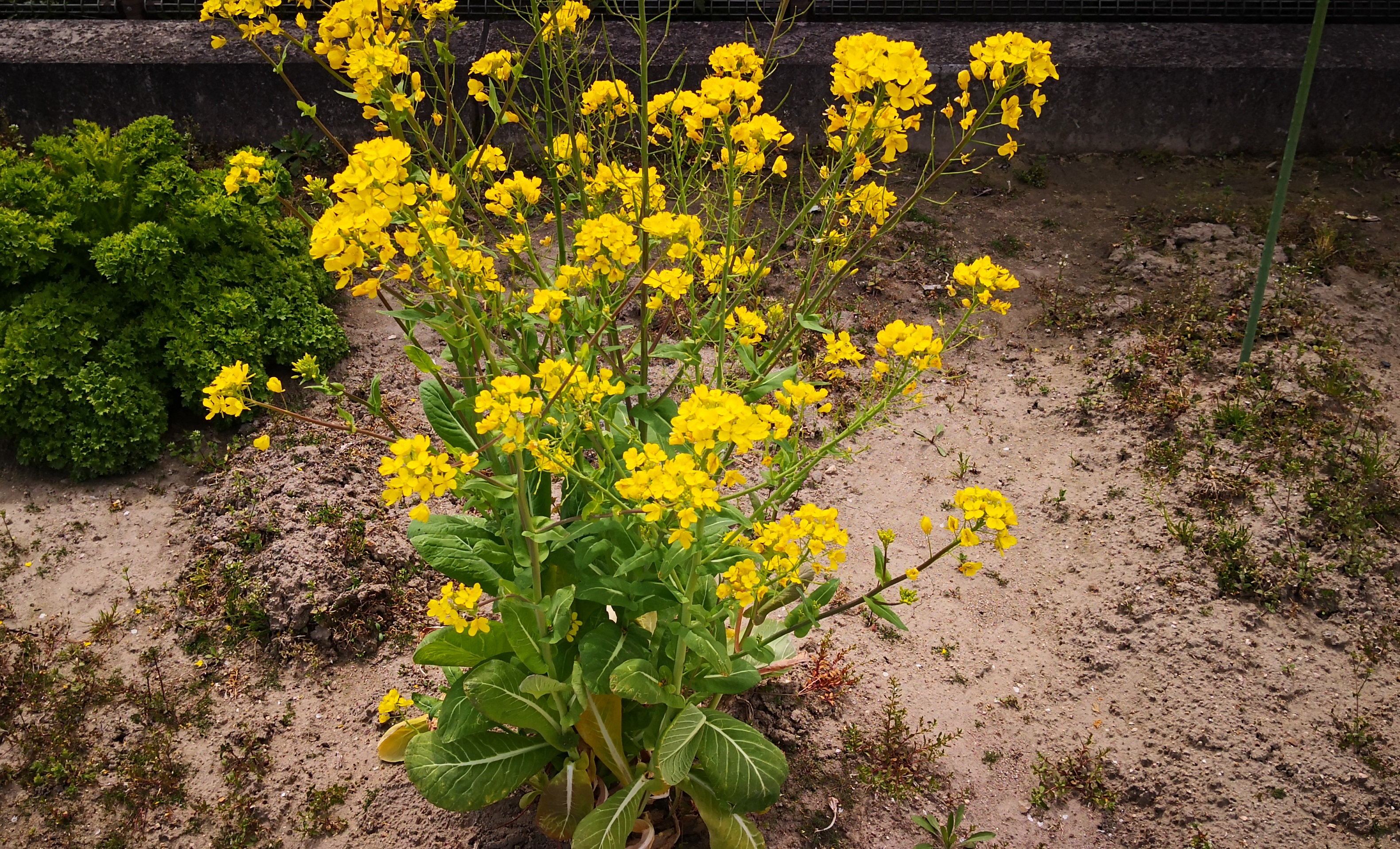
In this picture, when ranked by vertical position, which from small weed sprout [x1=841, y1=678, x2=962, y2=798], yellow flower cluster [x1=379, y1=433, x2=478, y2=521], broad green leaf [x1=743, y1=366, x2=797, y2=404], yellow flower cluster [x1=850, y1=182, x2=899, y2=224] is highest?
yellow flower cluster [x1=850, y1=182, x2=899, y2=224]

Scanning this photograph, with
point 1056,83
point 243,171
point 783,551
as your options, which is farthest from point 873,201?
point 1056,83

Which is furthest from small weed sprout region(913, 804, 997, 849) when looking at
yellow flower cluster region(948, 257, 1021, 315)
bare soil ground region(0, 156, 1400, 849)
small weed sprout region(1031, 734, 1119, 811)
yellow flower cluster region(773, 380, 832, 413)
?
yellow flower cluster region(948, 257, 1021, 315)

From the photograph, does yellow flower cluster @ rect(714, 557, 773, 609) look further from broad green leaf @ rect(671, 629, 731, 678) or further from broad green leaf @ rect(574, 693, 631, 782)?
broad green leaf @ rect(574, 693, 631, 782)

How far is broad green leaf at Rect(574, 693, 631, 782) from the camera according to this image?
2.61m

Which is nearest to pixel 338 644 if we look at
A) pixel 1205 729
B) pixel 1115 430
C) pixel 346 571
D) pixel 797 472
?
pixel 346 571

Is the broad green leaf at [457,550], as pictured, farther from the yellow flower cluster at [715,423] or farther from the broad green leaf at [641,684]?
the yellow flower cluster at [715,423]

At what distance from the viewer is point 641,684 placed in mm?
2285

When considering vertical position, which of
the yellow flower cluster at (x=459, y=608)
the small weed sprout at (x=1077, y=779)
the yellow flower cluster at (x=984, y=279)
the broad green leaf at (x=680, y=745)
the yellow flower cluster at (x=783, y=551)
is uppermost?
the yellow flower cluster at (x=984, y=279)

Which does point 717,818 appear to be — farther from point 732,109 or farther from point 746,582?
point 732,109

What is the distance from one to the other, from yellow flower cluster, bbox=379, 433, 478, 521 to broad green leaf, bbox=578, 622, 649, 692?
74 cm

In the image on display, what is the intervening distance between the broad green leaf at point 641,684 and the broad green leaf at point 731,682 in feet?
0.43

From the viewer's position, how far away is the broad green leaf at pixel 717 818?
2.61 meters

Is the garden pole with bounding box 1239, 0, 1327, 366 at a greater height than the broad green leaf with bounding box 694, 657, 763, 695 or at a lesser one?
greater

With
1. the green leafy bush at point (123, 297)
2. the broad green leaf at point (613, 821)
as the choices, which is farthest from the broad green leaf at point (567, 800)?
the green leafy bush at point (123, 297)
